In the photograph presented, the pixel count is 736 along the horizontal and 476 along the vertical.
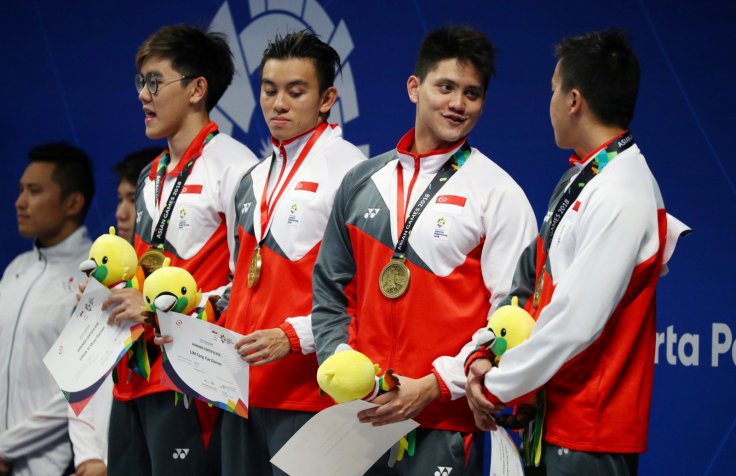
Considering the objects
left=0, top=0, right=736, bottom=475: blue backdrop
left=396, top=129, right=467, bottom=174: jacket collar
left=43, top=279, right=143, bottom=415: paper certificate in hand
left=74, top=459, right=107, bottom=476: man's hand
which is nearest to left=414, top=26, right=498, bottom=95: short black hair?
left=396, top=129, right=467, bottom=174: jacket collar

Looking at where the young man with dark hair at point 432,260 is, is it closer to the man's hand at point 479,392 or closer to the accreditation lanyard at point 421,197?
the accreditation lanyard at point 421,197

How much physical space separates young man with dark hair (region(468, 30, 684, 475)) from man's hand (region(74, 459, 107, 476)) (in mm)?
2170

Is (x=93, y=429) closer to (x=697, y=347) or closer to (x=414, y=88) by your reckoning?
(x=414, y=88)

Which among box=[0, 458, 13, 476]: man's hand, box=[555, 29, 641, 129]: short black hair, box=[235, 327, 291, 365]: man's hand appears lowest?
box=[0, 458, 13, 476]: man's hand

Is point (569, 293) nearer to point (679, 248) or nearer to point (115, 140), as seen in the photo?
point (679, 248)

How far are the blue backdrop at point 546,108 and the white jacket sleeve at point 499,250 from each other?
1.04 m

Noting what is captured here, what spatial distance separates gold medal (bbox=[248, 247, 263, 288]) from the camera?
3.31 meters

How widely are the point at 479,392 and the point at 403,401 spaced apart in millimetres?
258

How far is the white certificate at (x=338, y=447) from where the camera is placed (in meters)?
2.84

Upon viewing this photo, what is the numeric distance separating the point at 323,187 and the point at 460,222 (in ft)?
1.88

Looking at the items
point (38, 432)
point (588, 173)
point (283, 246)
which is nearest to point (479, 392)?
point (588, 173)

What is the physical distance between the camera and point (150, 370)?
3.62 meters

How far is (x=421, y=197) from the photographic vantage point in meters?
3.03

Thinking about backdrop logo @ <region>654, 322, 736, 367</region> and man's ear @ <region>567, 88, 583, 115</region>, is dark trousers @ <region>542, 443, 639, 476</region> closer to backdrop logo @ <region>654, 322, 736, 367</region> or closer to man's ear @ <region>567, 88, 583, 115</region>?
man's ear @ <region>567, 88, 583, 115</region>
